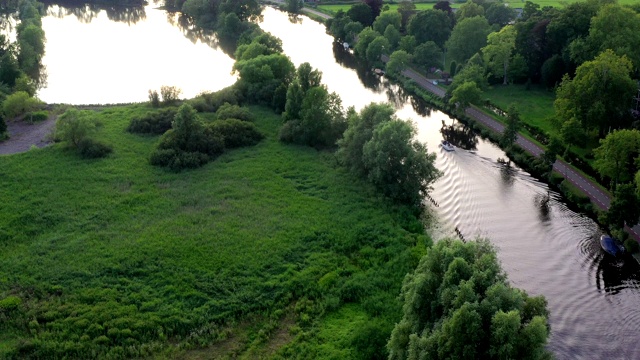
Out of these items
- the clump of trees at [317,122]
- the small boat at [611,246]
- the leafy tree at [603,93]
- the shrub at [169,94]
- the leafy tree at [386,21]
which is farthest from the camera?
the leafy tree at [386,21]

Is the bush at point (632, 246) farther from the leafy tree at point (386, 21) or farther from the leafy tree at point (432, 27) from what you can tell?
the leafy tree at point (386, 21)

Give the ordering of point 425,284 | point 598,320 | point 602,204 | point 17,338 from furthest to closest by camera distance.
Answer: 1. point 602,204
2. point 598,320
3. point 17,338
4. point 425,284

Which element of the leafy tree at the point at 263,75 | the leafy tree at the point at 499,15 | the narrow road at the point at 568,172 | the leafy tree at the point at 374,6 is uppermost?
the leafy tree at the point at 499,15

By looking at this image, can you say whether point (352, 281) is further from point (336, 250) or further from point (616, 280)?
point (616, 280)

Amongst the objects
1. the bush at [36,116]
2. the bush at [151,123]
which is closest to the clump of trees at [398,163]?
the bush at [151,123]

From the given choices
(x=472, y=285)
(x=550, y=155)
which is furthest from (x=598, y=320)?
(x=550, y=155)

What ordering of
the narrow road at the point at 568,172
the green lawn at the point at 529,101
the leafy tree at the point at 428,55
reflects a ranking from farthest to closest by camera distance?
the leafy tree at the point at 428,55 → the green lawn at the point at 529,101 → the narrow road at the point at 568,172
